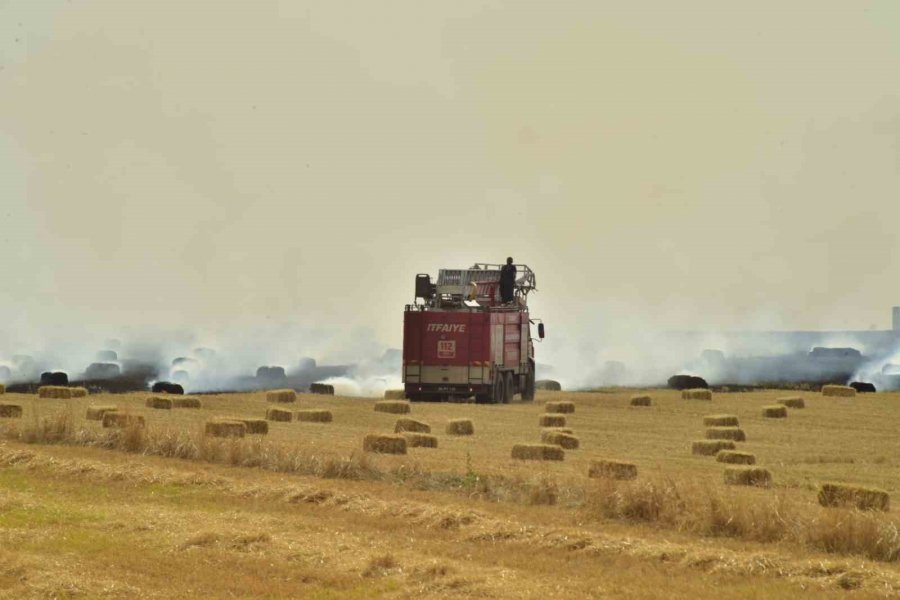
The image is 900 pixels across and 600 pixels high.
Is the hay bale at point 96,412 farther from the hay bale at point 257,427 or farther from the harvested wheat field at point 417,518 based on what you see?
the hay bale at point 257,427

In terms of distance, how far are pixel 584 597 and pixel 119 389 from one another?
52.3 m

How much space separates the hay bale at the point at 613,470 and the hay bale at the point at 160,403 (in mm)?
22884

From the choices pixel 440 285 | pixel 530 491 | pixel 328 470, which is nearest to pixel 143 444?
pixel 328 470

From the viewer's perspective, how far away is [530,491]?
93.4 ft

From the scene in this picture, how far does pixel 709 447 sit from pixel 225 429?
39.5 feet

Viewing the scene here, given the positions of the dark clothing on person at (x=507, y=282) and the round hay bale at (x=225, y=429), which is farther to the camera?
the dark clothing on person at (x=507, y=282)

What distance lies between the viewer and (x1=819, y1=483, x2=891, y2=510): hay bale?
2572 centimetres

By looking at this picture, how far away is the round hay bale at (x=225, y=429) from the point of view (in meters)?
37.9

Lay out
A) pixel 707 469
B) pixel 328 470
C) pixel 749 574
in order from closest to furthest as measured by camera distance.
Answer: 1. pixel 749 574
2. pixel 328 470
3. pixel 707 469

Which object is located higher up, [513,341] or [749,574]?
[513,341]

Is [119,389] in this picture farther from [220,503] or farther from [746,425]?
[220,503]

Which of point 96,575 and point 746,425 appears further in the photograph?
point 746,425

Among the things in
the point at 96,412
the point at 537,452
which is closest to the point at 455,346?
the point at 96,412

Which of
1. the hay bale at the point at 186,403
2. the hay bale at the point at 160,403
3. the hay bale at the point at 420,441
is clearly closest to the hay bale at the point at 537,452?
the hay bale at the point at 420,441
